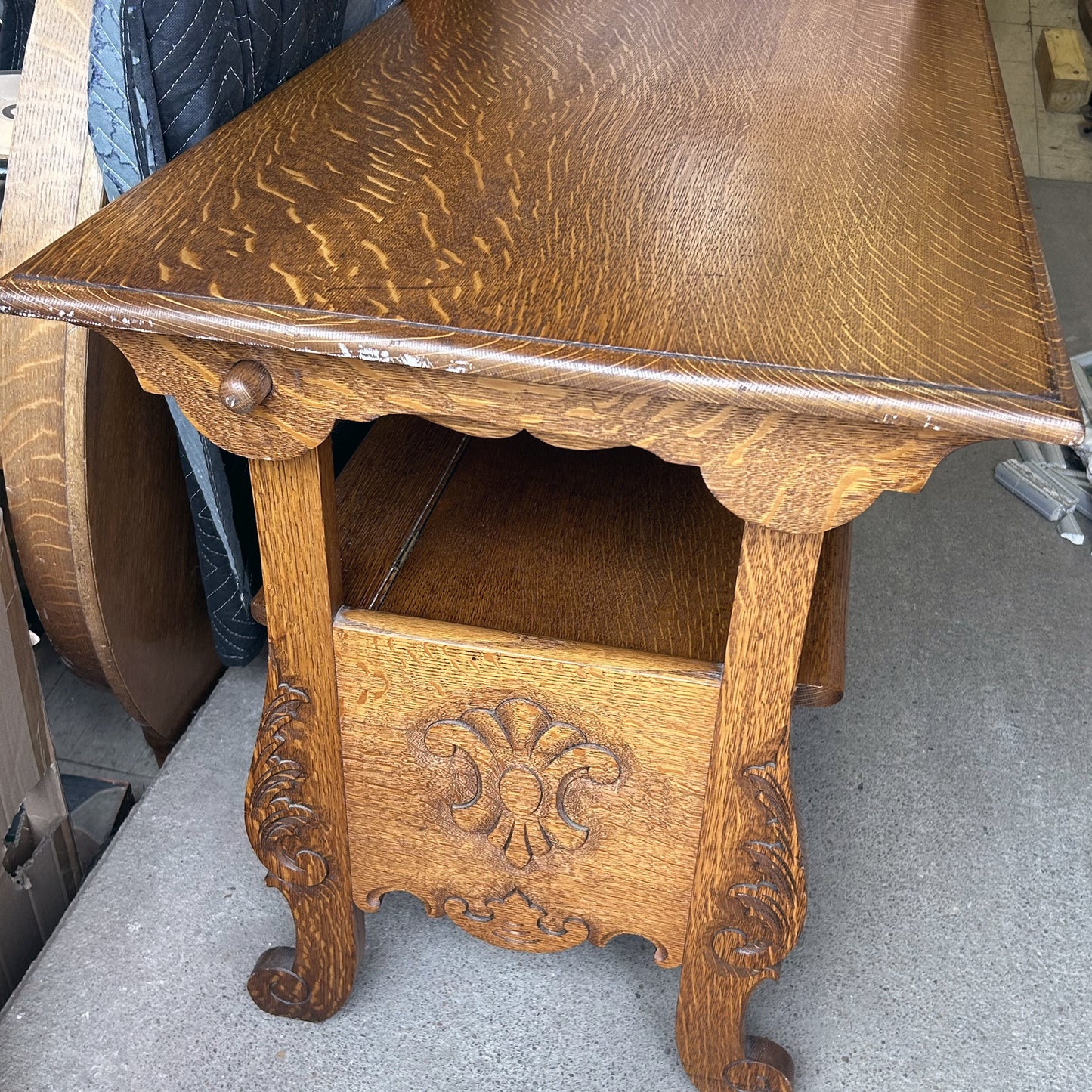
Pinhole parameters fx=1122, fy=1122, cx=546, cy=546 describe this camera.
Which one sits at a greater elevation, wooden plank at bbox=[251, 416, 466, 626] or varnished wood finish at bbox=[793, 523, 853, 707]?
wooden plank at bbox=[251, 416, 466, 626]

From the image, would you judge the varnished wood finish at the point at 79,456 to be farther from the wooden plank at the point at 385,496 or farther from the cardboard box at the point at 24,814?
the wooden plank at the point at 385,496

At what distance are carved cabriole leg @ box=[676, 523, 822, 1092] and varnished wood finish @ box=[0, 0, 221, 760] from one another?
2.42 feet

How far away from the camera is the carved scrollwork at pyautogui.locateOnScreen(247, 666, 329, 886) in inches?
40.6

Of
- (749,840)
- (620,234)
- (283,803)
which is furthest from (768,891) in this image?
(620,234)

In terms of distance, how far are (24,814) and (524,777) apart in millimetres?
613

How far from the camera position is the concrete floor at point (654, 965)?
1.16m

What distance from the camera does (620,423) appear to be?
766 millimetres

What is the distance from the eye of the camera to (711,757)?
0.96m

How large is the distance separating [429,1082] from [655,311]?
32.7 inches

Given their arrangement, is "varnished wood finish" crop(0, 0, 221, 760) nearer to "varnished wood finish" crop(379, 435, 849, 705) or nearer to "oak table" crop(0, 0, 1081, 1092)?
"oak table" crop(0, 0, 1081, 1092)

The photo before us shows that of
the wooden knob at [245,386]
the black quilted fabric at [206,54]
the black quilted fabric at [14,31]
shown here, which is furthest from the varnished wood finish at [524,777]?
the black quilted fabric at [14,31]

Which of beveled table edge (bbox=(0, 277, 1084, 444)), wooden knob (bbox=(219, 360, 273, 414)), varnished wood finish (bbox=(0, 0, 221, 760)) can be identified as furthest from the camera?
varnished wood finish (bbox=(0, 0, 221, 760))

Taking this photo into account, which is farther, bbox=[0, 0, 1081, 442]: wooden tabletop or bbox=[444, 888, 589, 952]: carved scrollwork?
bbox=[444, 888, 589, 952]: carved scrollwork

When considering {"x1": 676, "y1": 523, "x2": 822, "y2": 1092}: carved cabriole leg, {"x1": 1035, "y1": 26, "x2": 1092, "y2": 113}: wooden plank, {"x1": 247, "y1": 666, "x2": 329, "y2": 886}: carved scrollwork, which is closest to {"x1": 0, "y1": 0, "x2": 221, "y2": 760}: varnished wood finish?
{"x1": 247, "y1": 666, "x2": 329, "y2": 886}: carved scrollwork
